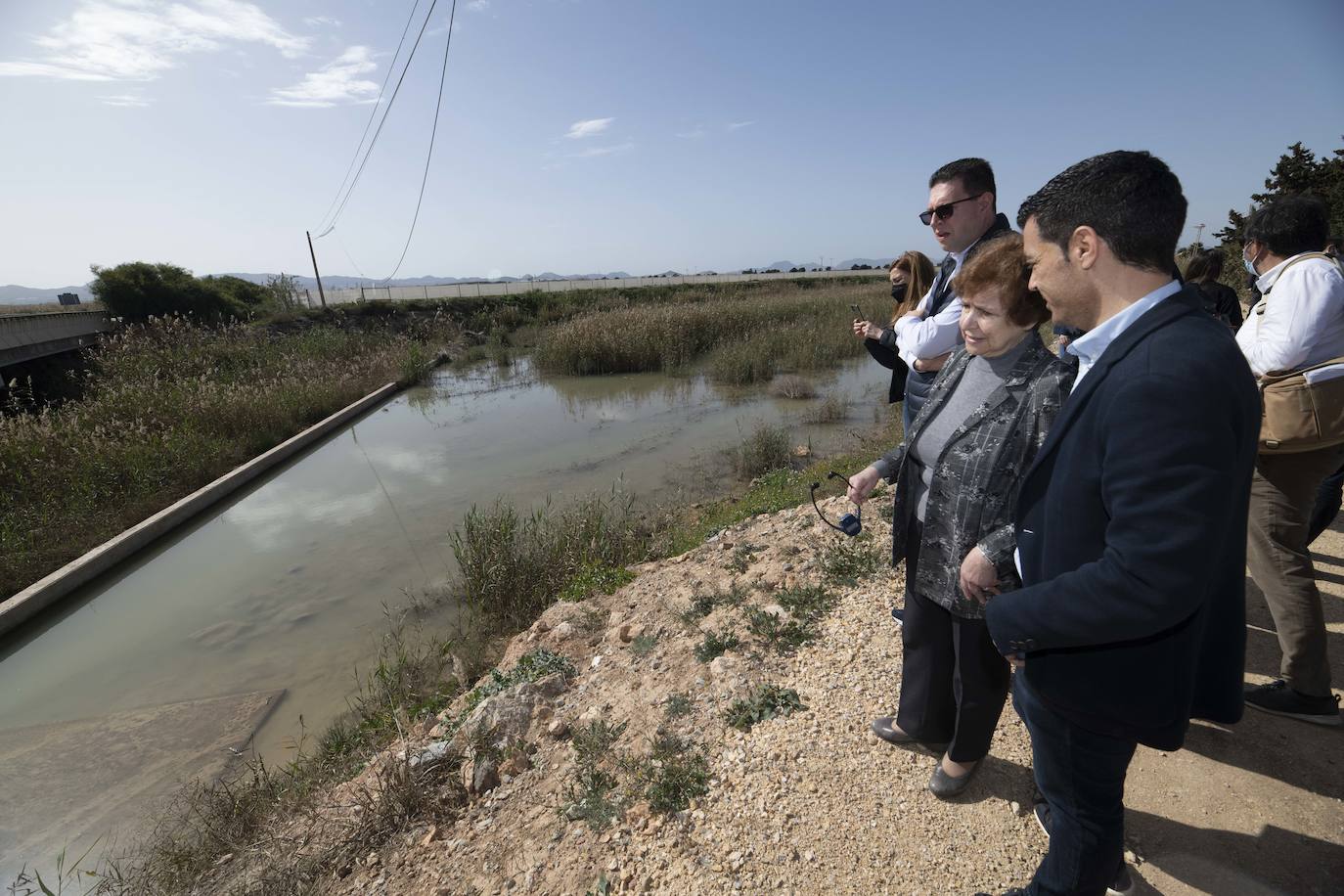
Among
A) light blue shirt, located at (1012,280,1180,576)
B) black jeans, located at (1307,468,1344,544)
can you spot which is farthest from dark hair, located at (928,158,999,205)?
black jeans, located at (1307,468,1344,544)

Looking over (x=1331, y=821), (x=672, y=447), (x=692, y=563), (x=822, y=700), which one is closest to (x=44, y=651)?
(x=692, y=563)

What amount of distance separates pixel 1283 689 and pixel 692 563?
322cm

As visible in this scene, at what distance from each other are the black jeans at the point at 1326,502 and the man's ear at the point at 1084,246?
2.37 m

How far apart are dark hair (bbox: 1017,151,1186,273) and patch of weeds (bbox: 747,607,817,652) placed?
7.91 feet

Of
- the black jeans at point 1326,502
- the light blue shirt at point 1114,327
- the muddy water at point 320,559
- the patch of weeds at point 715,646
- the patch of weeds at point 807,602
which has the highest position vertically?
the light blue shirt at point 1114,327

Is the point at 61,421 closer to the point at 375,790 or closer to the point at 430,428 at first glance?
the point at 430,428

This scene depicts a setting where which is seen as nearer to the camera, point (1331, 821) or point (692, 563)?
point (1331, 821)

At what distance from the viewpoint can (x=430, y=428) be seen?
1062 centimetres

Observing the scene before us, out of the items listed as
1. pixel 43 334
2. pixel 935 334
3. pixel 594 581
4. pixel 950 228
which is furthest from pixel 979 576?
pixel 43 334

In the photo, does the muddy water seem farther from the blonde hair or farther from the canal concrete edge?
the blonde hair

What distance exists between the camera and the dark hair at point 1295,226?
2.23 metres

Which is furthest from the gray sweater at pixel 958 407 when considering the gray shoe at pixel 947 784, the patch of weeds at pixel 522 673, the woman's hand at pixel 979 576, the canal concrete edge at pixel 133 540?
the canal concrete edge at pixel 133 540

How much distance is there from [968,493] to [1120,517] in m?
0.63

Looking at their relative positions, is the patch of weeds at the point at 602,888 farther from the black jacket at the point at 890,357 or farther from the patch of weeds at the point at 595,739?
the black jacket at the point at 890,357
